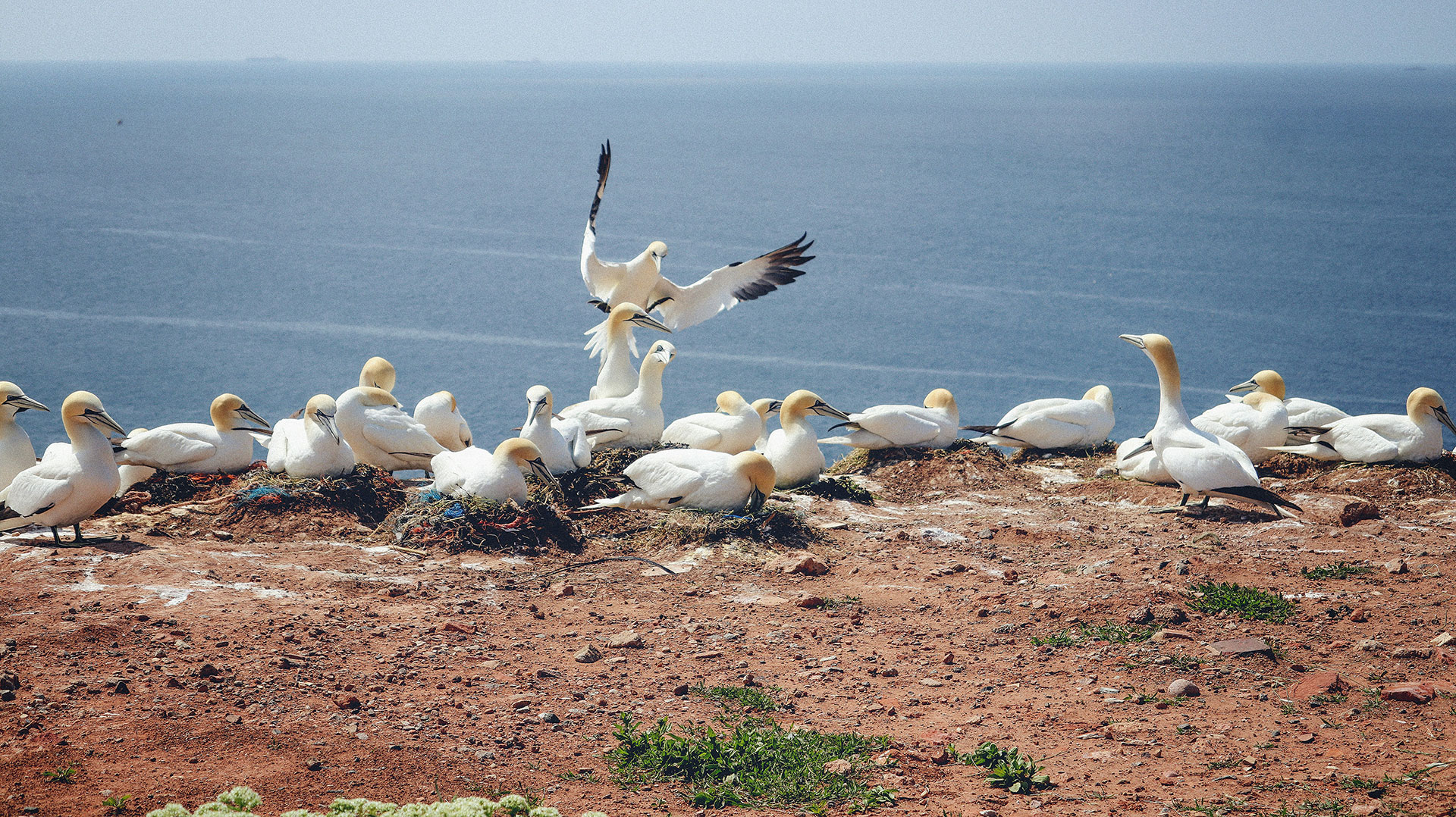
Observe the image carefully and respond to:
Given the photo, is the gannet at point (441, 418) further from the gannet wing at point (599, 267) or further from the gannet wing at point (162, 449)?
the gannet wing at point (599, 267)

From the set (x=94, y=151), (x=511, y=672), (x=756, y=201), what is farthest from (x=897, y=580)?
(x=94, y=151)

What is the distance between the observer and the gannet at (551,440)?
950cm

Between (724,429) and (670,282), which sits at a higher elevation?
(670,282)

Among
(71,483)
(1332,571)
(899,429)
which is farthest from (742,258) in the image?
(1332,571)

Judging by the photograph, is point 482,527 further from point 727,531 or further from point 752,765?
point 752,765

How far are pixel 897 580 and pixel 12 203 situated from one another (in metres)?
69.0

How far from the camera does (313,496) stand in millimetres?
8883

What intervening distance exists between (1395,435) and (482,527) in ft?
26.9

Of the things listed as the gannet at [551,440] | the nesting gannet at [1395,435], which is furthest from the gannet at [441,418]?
the nesting gannet at [1395,435]

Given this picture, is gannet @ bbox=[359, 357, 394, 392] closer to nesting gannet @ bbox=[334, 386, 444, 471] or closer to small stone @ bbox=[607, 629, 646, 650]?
nesting gannet @ bbox=[334, 386, 444, 471]

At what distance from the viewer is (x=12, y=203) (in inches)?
2467

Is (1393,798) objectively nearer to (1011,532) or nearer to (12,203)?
(1011,532)

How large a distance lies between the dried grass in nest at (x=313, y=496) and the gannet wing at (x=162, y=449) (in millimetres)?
440

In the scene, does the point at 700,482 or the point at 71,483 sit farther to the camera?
the point at 700,482
